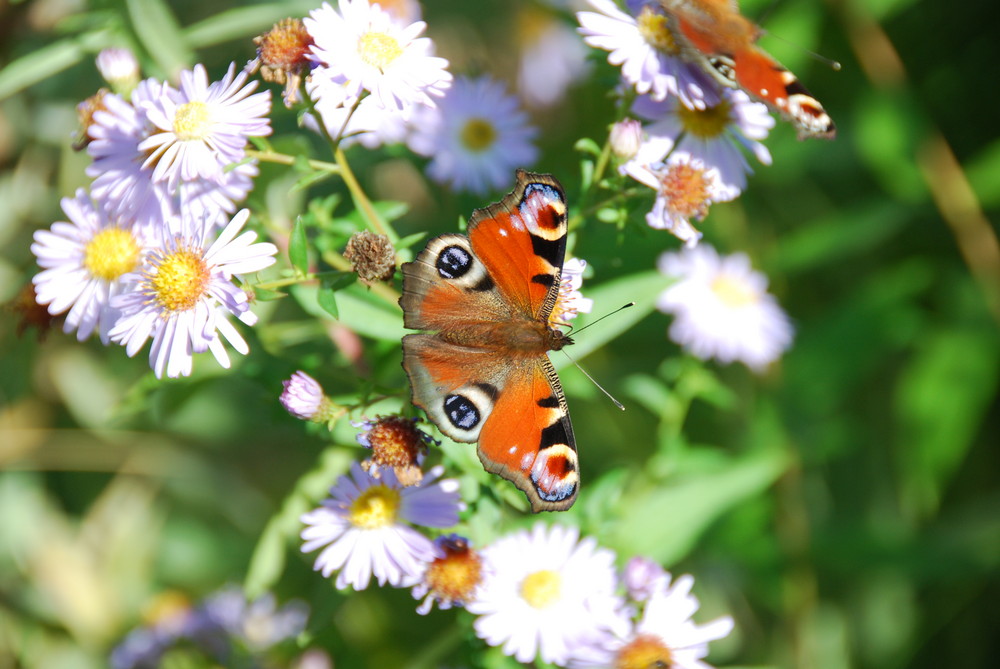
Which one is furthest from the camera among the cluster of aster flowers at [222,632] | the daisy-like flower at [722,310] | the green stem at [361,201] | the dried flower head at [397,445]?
the daisy-like flower at [722,310]

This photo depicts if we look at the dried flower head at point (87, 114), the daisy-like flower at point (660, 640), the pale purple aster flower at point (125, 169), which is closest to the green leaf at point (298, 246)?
the pale purple aster flower at point (125, 169)

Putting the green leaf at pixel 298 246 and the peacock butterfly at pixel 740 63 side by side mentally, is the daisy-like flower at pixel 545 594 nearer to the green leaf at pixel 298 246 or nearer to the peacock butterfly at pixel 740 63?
the green leaf at pixel 298 246

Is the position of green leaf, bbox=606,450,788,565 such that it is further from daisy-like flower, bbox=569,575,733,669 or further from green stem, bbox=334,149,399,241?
green stem, bbox=334,149,399,241

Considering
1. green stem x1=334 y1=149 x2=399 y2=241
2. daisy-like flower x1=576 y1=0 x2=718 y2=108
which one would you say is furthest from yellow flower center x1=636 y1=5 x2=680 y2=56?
green stem x1=334 y1=149 x2=399 y2=241

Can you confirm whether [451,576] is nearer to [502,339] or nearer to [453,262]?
[502,339]

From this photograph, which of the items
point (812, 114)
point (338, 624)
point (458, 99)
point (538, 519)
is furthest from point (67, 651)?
point (812, 114)

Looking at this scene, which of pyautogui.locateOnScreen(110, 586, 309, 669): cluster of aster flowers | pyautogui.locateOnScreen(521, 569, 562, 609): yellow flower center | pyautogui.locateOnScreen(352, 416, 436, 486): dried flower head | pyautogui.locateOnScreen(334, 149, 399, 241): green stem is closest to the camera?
pyautogui.locateOnScreen(352, 416, 436, 486): dried flower head
